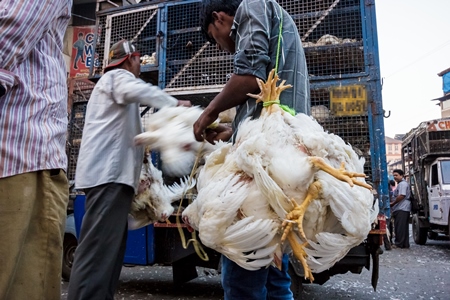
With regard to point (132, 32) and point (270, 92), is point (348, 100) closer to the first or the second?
point (270, 92)

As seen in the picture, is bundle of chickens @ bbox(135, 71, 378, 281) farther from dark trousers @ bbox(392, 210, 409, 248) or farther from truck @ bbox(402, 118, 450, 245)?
dark trousers @ bbox(392, 210, 409, 248)

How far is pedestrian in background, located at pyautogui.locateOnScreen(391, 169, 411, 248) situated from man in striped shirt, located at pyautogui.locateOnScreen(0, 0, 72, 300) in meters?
10.1

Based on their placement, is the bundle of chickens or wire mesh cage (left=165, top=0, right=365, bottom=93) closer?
the bundle of chickens

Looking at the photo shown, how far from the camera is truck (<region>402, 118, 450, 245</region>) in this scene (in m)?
9.77

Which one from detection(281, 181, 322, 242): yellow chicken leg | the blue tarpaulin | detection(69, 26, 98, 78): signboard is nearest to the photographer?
detection(281, 181, 322, 242): yellow chicken leg

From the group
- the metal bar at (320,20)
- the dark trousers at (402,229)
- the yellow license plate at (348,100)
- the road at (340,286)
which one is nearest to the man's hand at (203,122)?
the yellow license plate at (348,100)

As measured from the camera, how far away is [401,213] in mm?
10195

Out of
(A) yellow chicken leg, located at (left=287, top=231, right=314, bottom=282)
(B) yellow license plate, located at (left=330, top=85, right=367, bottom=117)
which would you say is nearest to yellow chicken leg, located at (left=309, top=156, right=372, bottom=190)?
(A) yellow chicken leg, located at (left=287, top=231, right=314, bottom=282)

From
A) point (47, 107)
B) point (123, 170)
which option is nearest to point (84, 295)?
point (123, 170)

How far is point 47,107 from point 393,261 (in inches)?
305

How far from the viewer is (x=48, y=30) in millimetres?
1588

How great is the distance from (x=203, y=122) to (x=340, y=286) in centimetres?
447

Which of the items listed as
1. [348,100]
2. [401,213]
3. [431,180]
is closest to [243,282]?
[348,100]

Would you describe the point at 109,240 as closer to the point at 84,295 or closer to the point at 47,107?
the point at 84,295
